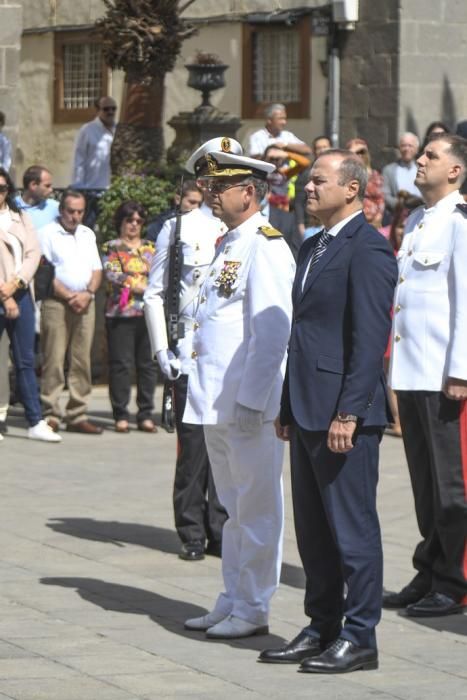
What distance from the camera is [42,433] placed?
1298 cm

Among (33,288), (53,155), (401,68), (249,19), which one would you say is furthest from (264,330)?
(53,155)

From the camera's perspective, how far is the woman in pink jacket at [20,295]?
12.9 m

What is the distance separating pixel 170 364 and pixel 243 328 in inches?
61.6

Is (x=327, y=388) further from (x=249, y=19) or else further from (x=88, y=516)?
(x=249, y=19)

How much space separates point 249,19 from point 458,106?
278 centimetres

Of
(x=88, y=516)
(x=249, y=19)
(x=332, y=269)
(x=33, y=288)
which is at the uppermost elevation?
(x=249, y=19)

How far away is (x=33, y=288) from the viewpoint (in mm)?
13492

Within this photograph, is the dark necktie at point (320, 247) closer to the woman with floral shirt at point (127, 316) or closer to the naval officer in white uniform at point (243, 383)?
the naval officer in white uniform at point (243, 383)

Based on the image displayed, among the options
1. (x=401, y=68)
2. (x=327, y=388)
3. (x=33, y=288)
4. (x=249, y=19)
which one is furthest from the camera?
(x=249, y=19)

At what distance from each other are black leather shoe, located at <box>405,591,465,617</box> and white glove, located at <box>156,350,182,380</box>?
1653 millimetres

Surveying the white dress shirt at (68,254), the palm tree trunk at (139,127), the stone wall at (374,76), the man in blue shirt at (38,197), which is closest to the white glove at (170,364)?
the white dress shirt at (68,254)

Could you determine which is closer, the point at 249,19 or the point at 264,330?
the point at 264,330

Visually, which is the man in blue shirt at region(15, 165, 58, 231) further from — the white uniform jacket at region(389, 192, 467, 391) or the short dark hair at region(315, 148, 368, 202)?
the short dark hair at region(315, 148, 368, 202)

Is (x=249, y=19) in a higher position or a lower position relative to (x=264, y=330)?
higher
